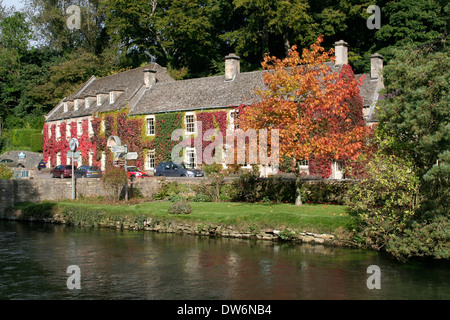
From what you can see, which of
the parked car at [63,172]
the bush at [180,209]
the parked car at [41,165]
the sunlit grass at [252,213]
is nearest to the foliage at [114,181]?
the sunlit grass at [252,213]

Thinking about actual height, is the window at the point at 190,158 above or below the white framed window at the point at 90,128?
below

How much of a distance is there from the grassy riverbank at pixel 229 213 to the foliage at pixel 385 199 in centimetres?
146

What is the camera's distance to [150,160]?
48.1 meters

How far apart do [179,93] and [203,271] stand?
32493mm

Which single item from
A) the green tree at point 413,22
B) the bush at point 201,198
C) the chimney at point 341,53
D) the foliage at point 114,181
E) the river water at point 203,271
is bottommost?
the river water at point 203,271

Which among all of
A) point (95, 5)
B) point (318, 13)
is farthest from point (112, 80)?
point (318, 13)

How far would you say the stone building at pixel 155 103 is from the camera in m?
40.8

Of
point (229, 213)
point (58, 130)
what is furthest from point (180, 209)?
point (58, 130)

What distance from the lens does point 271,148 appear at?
82.1 ft

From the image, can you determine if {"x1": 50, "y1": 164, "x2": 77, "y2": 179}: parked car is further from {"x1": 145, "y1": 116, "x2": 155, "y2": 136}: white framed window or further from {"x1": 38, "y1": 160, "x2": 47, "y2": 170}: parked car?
{"x1": 38, "y1": 160, "x2": 47, "y2": 170}: parked car

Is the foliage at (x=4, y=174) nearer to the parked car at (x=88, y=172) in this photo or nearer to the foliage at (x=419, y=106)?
the parked car at (x=88, y=172)

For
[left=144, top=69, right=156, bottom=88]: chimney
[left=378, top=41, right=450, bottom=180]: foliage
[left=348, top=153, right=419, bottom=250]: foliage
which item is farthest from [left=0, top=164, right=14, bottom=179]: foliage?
[left=378, top=41, right=450, bottom=180]: foliage

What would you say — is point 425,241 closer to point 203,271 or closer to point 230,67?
point 203,271

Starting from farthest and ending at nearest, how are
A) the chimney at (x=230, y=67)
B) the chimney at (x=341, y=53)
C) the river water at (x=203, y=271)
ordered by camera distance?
the chimney at (x=230, y=67) → the chimney at (x=341, y=53) → the river water at (x=203, y=271)
